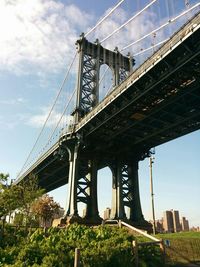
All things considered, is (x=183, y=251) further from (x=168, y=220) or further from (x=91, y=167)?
(x=168, y=220)

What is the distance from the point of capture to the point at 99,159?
47.6 m

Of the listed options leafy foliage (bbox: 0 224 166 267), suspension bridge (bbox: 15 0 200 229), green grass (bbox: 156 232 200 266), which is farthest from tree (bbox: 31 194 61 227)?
leafy foliage (bbox: 0 224 166 267)

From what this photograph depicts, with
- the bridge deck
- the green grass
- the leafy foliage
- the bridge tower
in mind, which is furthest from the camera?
the bridge tower

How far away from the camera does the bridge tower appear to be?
43.8m

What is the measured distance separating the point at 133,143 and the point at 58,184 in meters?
41.4

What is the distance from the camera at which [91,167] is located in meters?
47.1

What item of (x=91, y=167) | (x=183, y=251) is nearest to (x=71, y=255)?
(x=183, y=251)

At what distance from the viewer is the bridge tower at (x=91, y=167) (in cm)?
4375

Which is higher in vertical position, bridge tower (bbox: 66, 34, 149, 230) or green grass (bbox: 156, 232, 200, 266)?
bridge tower (bbox: 66, 34, 149, 230)

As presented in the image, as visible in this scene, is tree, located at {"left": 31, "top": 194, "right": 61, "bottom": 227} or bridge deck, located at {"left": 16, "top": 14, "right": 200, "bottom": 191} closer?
bridge deck, located at {"left": 16, "top": 14, "right": 200, "bottom": 191}

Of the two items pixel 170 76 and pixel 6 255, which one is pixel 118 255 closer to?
pixel 6 255

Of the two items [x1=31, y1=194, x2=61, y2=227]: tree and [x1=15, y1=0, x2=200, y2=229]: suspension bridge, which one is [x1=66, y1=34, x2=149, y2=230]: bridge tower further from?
[x1=31, y1=194, x2=61, y2=227]: tree

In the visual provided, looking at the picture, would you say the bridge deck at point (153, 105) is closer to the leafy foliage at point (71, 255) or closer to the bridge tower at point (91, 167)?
the bridge tower at point (91, 167)

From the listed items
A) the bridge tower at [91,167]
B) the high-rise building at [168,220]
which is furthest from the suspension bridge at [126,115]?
the high-rise building at [168,220]
